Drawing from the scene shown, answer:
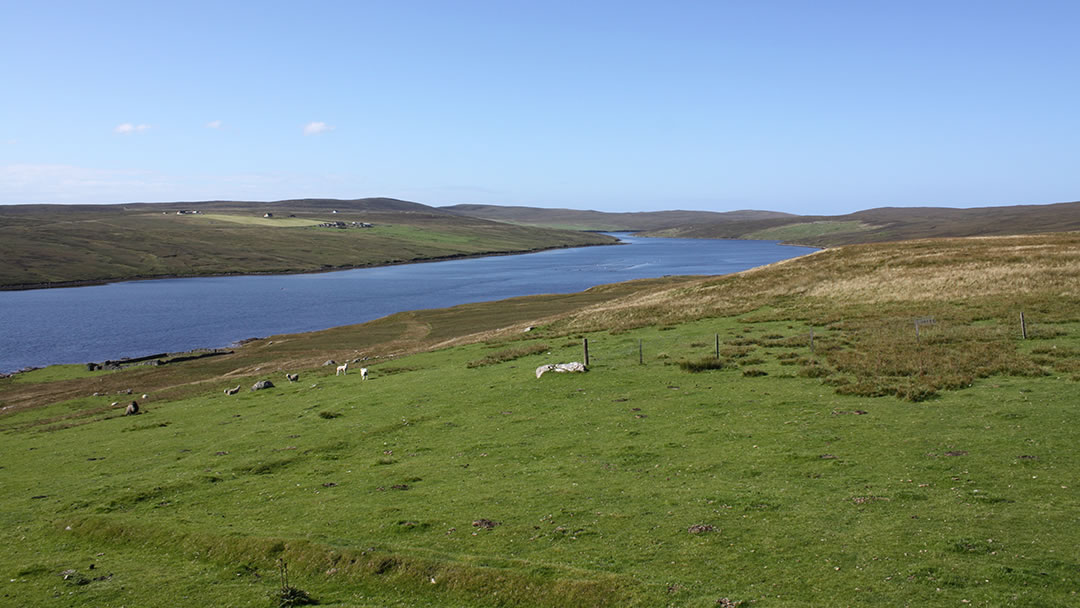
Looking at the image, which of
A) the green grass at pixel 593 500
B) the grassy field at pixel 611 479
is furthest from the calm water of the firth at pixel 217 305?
the green grass at pixel 593 500

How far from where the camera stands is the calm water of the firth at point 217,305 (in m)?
90.0

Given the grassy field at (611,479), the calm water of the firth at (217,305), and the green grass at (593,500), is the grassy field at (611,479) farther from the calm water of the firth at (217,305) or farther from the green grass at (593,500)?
the calm water of the firth at (217,305)

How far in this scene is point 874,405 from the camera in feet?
82.4

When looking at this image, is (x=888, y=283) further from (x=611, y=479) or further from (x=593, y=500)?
(x=593, y=500)

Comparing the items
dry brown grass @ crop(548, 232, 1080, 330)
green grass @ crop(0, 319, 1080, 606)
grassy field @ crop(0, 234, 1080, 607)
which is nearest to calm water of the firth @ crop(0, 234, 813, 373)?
grassy field @ crop(0, 234, 1080, 607)

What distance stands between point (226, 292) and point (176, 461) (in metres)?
140

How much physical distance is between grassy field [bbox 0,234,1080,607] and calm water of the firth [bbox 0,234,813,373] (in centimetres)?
5197

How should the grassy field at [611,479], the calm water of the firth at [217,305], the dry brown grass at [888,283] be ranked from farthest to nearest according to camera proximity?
the calm water of the firth at [217,305]
the dry brown grass at [888,283]
the grassy field at [611,479]

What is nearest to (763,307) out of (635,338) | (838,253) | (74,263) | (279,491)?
(635,338)

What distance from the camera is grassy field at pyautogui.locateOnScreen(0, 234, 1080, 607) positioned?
13930 mm

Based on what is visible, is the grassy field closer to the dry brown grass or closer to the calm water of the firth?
the dry brown grass

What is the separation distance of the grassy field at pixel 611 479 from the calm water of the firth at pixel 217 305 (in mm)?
51970

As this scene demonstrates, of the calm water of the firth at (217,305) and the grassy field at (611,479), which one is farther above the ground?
the grassy field at (611,479)

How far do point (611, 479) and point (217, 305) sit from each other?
127 m
